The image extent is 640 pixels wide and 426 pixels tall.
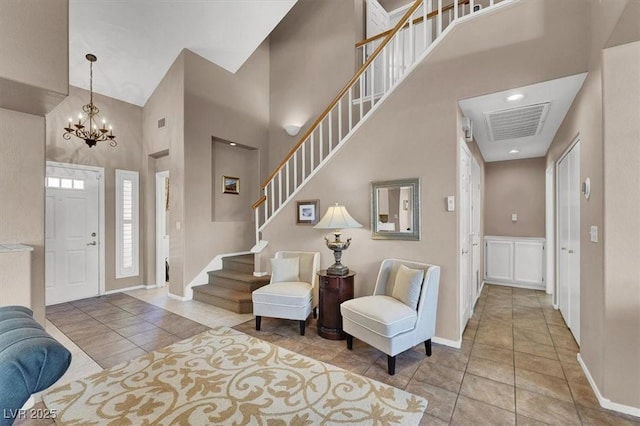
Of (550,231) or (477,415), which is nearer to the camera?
(477,415)

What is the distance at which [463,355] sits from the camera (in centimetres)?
274

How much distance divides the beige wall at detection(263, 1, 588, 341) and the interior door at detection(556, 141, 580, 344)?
3.26ft

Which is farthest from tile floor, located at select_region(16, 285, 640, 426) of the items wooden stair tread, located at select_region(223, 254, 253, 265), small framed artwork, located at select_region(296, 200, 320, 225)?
small framed artwork, located at select_region(296, 200, 320, 225)

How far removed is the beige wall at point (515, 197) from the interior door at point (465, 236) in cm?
246

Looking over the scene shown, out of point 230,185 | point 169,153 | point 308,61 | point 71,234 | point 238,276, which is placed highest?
point 308,61

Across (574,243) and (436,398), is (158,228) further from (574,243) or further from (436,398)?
(574,243)

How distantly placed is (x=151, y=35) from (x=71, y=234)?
129 inches

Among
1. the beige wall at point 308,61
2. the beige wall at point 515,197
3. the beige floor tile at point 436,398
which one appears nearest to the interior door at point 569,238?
the beige wall at point 515,197

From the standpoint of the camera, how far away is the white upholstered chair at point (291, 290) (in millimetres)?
3205

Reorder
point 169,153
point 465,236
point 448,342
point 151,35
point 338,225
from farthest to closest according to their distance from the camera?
point 169,153
point 151,35
point 465,236
point 338,225
point 448,342

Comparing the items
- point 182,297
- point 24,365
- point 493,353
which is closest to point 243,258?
point 182,297

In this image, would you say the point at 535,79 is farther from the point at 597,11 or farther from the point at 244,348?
the point at 244,348

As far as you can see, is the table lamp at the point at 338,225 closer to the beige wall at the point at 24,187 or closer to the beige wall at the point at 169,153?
the beige wall at the point at 24,187

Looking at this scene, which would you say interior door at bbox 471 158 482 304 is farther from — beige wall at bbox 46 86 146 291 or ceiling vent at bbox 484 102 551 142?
beige wall at bbox 46 86 146 291
